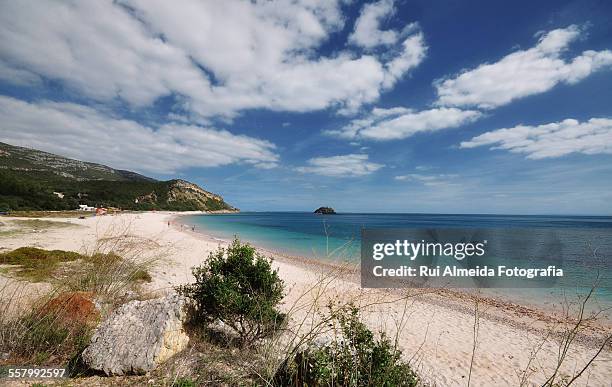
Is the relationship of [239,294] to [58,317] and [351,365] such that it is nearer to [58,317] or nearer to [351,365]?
[351,365]

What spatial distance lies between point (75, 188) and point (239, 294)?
9548cm

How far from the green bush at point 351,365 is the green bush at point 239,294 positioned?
151 centimetres

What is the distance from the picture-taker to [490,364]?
23.1 ft

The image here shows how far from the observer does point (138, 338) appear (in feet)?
14.5

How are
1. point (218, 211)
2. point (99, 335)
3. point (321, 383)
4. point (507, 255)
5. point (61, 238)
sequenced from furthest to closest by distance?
1. point (218, 211)
2. point (507, 255)
3. point (61, 238)
4. point (99, 335)
5. point (321, 383)

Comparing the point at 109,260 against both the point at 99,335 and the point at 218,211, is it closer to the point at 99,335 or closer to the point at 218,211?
the point at 99,335

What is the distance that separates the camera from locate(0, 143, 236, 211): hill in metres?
54.1

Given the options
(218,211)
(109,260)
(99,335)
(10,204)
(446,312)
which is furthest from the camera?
(218,211)

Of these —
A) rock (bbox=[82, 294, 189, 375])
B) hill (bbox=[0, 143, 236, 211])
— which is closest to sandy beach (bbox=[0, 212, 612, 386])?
rock (bbox=[82, 294, 189, 375])

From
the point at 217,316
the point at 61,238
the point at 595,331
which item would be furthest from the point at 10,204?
the point at 595,331

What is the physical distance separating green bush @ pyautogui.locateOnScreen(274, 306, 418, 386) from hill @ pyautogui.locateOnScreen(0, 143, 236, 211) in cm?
6089

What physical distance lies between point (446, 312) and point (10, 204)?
63994 mm

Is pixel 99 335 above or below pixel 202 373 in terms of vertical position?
above

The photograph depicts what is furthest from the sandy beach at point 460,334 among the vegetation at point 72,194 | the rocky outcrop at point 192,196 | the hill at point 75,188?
the rocky outcrop at point 192,196
